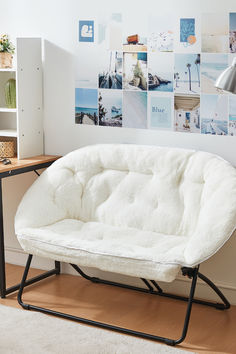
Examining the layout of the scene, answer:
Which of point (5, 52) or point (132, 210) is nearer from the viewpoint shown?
point (132, 210)

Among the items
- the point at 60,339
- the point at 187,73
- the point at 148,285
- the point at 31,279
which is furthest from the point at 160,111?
the point at 60,339

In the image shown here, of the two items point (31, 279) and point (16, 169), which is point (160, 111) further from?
point (31, 279)

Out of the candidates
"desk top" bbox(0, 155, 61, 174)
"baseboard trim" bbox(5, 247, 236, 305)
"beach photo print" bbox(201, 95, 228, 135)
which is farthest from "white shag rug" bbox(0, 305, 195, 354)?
"beach photo print" bbox(201, 95, 228, 135)

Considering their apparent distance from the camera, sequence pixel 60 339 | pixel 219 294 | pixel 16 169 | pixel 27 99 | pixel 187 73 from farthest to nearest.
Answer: pixel 27 99
pixel 16 169
pixel 187 73
pixel 219 294
pixel 60 339

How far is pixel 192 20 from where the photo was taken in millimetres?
3459

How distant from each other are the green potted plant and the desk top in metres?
0.62

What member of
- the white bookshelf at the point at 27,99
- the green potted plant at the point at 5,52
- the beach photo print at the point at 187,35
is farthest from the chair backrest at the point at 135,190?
the green potted plant at the point at 5,52

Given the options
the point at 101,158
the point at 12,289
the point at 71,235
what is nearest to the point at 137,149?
the point at 101,158

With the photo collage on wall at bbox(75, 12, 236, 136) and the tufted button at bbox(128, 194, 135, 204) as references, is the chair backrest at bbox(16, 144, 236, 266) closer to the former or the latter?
the tufted button at bbox(128, 194, 135, 204)

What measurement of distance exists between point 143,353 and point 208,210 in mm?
782

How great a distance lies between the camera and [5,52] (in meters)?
3.91

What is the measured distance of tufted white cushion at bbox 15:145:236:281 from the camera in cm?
300

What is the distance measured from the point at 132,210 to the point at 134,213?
23 mm

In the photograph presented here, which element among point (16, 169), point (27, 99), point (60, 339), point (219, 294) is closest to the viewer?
point (60, 339)
